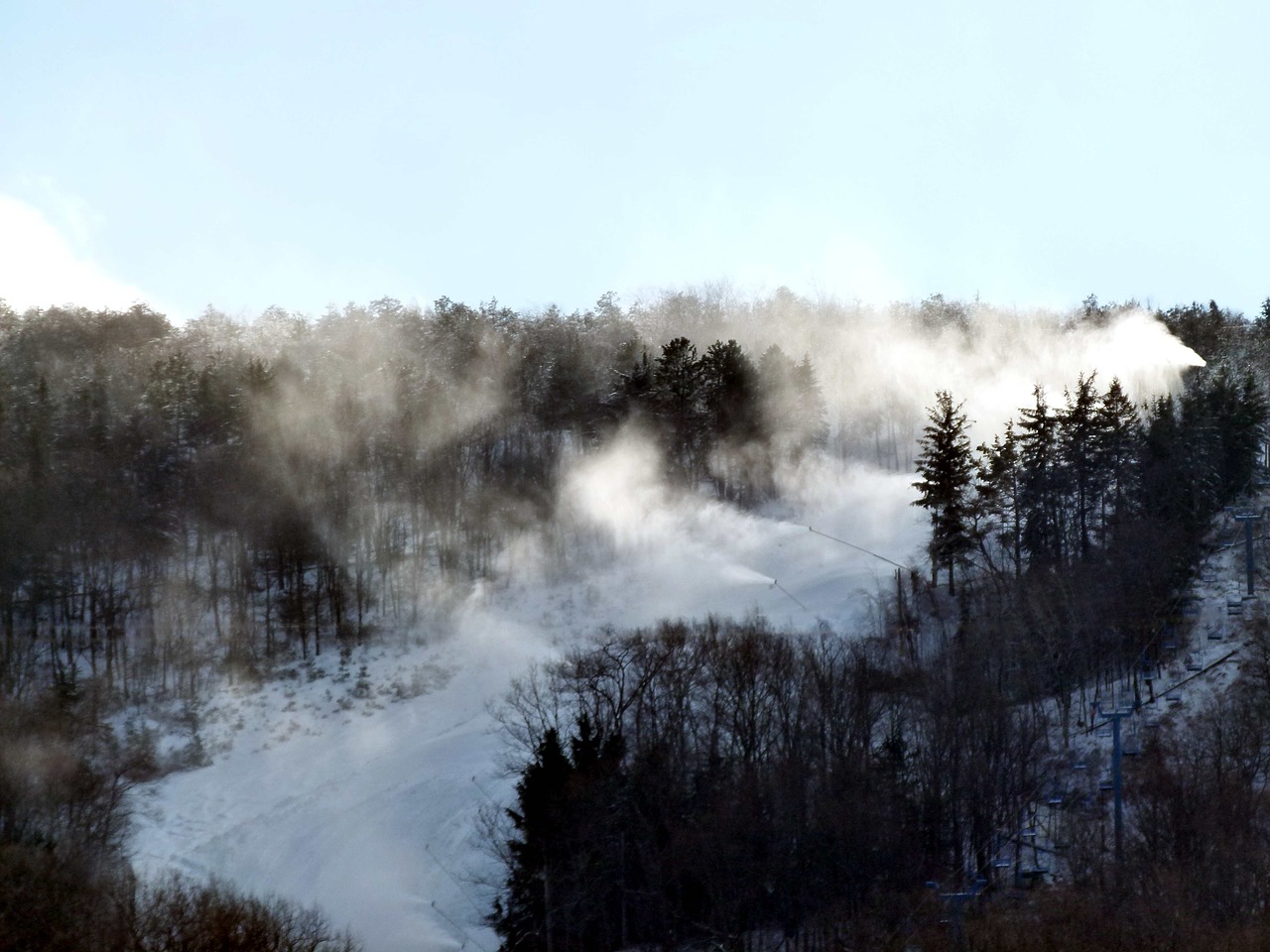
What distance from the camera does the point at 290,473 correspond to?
2785 inches

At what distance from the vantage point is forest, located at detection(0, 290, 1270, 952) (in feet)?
118

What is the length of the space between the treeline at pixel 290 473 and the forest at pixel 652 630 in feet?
0.83

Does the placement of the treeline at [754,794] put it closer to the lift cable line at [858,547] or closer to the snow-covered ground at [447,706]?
the snow-covered ground at [447,706]

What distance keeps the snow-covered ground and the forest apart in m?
1.85

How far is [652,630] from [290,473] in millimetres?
28615

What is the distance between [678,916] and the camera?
3694 cm

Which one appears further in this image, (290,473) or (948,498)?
(290,473)

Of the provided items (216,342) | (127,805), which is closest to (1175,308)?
(216,342)

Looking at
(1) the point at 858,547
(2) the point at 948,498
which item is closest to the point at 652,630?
(2) the point at 948,498

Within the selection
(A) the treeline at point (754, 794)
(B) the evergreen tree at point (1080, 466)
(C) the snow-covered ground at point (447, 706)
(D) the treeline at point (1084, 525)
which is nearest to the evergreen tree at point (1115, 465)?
(D) the treeline at point (1084, 525)

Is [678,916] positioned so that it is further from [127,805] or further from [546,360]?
[546,360]

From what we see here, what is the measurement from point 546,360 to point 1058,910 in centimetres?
6343

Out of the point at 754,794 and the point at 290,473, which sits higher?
the point at 290,473

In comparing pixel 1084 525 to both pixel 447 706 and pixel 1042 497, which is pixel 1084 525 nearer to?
pixel 1042 497
